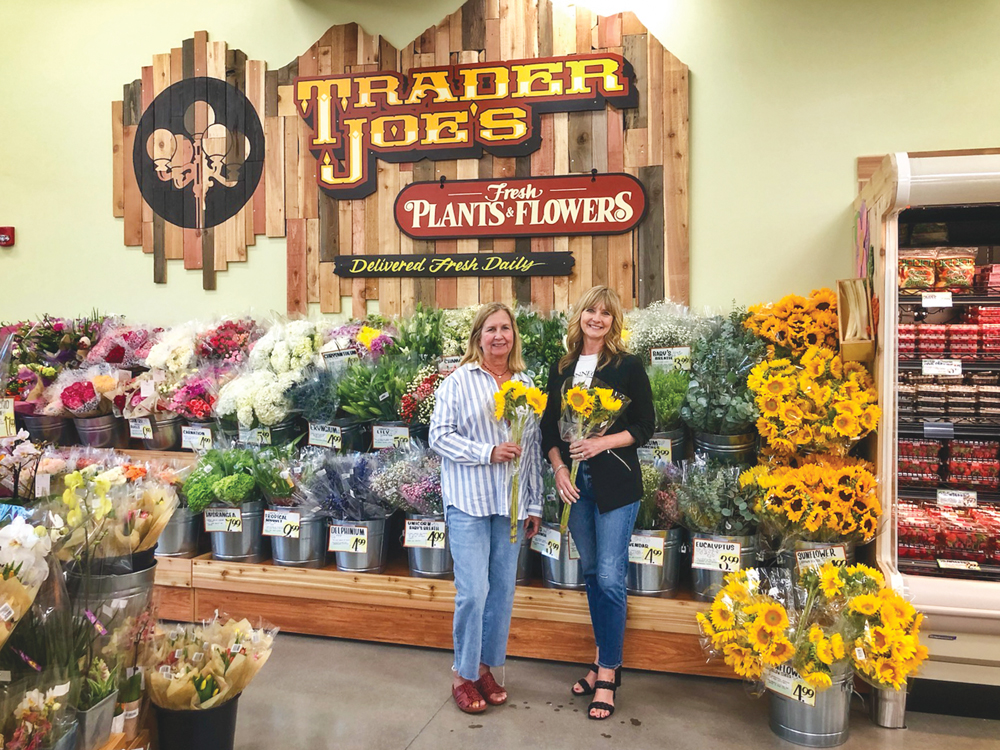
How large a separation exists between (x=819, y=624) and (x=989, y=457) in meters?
1.16

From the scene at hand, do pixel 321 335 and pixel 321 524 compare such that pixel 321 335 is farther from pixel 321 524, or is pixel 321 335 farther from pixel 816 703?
pixel 816 703

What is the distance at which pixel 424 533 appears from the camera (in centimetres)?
345

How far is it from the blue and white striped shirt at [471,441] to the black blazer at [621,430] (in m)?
0.27

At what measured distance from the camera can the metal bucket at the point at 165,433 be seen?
4258 mm

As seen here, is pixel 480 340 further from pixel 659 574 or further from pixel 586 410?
pixel 659 574

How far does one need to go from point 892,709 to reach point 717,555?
0.80 m

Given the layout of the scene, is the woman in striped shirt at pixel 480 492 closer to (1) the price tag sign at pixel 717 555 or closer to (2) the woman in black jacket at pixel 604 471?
(2) the woman in black jacket at pixel 604 471

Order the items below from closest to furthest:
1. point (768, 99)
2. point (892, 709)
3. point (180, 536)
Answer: point (892, 709) → point (180, 536) → point (768, 99)

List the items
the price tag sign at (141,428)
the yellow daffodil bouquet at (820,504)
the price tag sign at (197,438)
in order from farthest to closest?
the price tag sign at (141,428), the price tag sign at (197,438), the yellow daffodil bouquet at (820,504)

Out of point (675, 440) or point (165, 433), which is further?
point (165, 433)

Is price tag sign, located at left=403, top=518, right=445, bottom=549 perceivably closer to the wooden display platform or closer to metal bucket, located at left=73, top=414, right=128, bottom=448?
the wooden display platform

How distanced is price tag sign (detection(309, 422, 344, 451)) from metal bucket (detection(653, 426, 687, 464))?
1.54 meters

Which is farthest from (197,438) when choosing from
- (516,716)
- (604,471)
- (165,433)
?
(604,471)

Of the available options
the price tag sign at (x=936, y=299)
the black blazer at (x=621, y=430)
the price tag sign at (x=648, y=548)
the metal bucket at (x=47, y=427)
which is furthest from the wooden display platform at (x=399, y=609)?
the price tag sign at (x=936, y=299)
